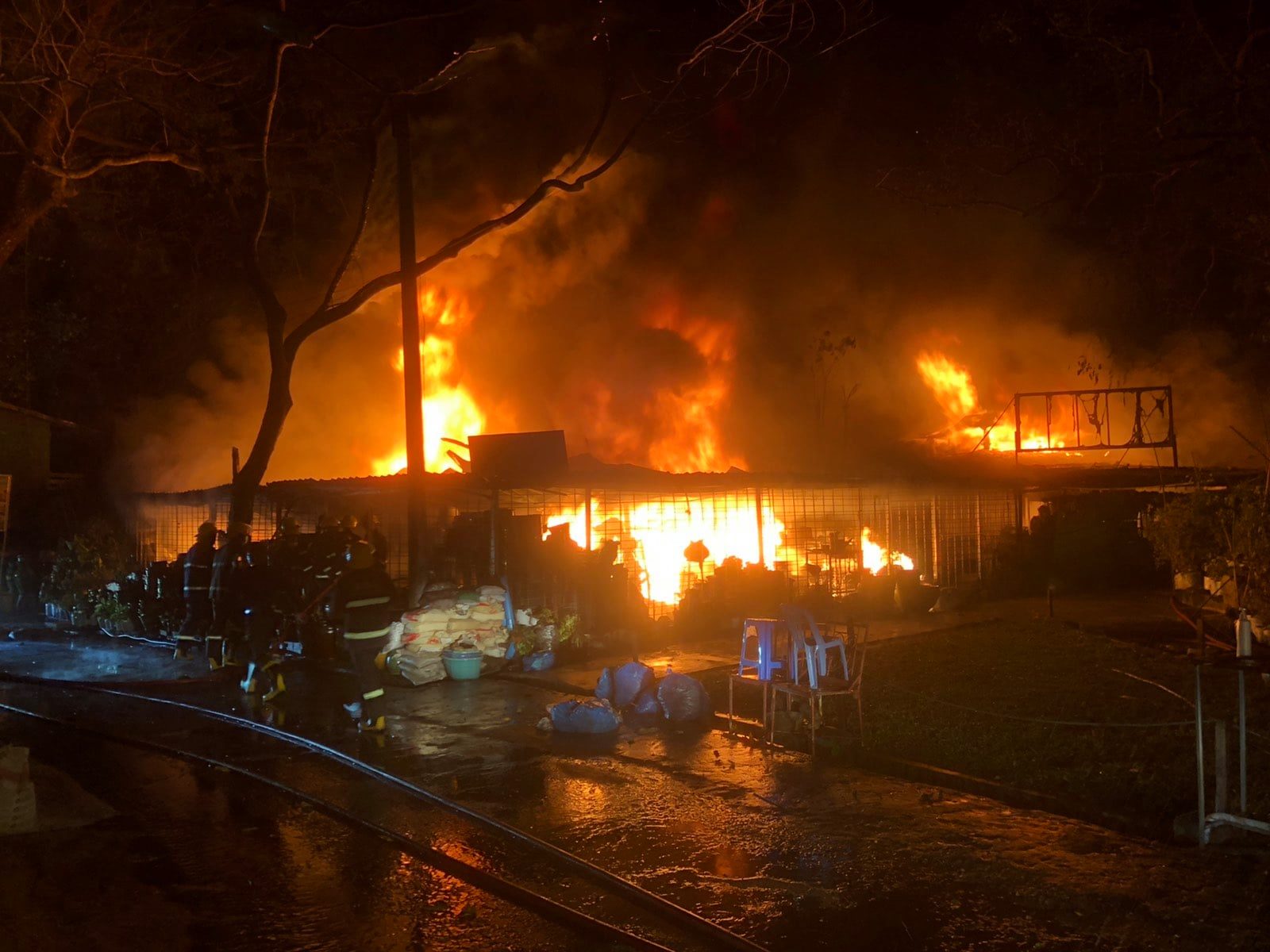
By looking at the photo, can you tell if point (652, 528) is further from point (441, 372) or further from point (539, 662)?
point (441, 372)

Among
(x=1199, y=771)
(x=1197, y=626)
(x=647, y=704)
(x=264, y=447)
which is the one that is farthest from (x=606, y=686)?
(x=264, y=447)

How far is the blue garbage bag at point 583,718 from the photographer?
8672 mm

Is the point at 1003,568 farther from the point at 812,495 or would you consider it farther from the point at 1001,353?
the point at 1001,353

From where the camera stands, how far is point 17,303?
22.7 meters

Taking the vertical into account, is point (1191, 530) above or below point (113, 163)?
below

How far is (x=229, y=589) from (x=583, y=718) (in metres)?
5.11

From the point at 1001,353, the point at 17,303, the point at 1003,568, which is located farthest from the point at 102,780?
the point at 1001,353

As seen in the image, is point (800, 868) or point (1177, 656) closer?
point (800, 868)

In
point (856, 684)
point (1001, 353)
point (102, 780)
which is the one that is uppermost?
point (1001, 353)

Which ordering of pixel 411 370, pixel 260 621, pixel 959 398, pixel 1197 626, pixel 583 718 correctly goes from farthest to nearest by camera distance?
pixel 959 398 → pixel 411 370 → pixel 260 621 → pixel 1197 626 → pixel 583 718

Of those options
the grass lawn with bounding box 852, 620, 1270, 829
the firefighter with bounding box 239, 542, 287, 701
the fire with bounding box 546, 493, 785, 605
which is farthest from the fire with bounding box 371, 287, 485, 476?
the grass lawn with bounding box 852, 620, 1270, 829

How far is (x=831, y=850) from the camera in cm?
576

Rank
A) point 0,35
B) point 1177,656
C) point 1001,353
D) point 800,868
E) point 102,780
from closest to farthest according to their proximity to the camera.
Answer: point 800,868 < point 102,780 < point 1177,656 < point 0,35 < point 1001,353

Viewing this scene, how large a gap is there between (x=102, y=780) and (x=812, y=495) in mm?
13028
